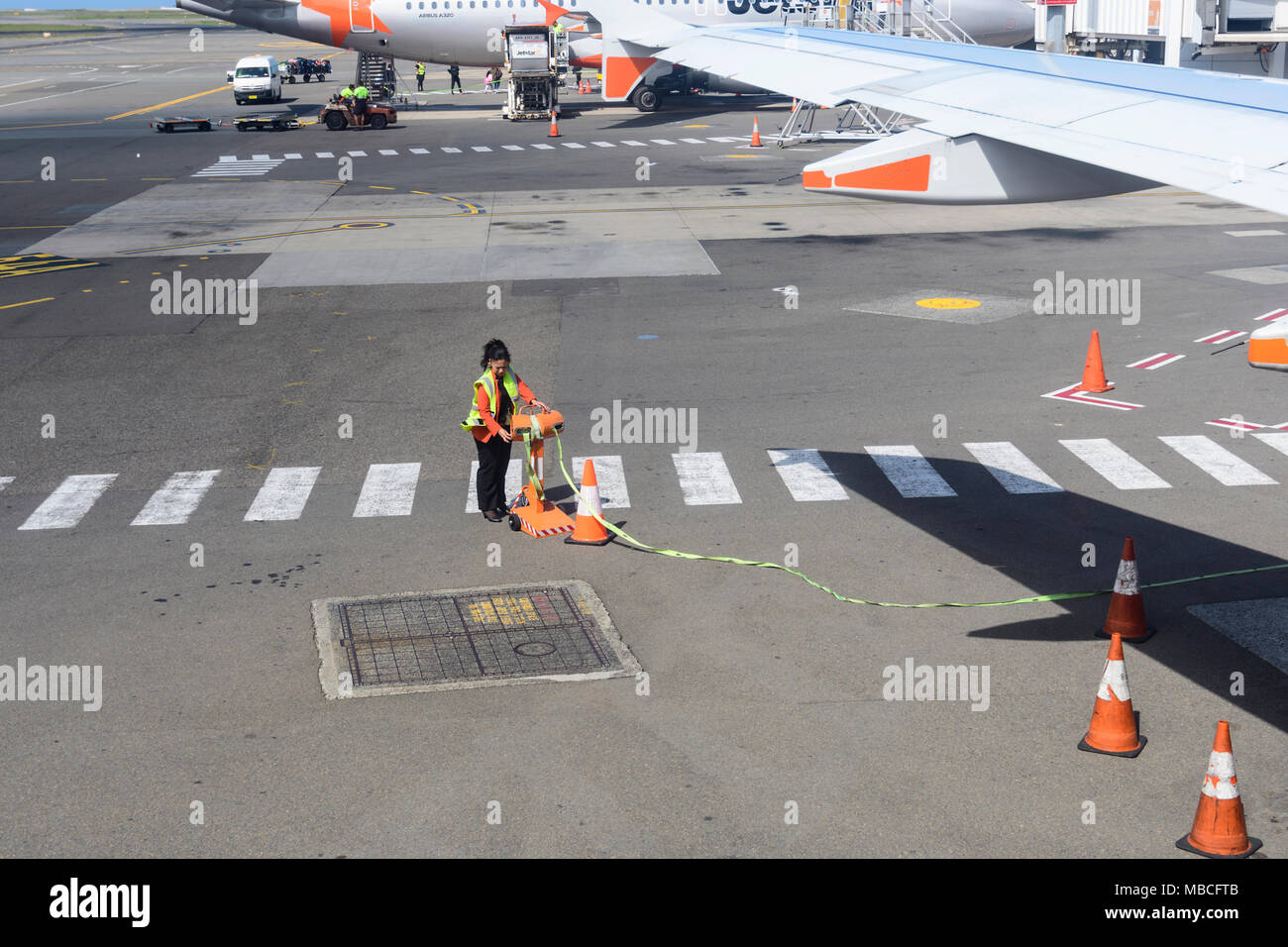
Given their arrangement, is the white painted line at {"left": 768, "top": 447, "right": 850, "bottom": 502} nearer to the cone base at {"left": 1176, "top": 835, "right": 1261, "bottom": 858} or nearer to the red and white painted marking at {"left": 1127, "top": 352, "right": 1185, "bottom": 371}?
the red and white painted marking at {"left": 1127, "top": 352, "right": 1185, "bottom": 371}

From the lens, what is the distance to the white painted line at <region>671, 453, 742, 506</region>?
1455 centimetres

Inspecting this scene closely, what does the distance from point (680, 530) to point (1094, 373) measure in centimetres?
748

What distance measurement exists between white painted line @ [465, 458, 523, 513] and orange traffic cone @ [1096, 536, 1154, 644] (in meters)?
6.59

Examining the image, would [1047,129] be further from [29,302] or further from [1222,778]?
[29,302]

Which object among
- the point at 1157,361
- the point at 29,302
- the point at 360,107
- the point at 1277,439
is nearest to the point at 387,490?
the point at 1277,439

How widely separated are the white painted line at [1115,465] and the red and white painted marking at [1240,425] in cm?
165

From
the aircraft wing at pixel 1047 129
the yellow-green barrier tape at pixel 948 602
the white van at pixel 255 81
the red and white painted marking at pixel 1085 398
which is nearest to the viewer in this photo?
the aircraft wing at pixel 1047 129

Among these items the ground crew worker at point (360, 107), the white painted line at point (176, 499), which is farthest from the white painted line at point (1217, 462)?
the ground crew worker at point (360, 107)

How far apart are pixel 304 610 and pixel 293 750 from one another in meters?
2.70

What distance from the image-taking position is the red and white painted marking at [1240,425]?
16.4 metres

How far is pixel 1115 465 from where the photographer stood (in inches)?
599

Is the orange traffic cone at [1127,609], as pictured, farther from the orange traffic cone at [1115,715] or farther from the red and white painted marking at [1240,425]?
the red and white painted marking at [1240,425]

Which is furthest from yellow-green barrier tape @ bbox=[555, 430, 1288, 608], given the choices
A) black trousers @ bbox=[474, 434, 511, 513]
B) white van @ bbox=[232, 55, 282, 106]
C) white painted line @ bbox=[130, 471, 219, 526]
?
white van @ bbox=[232, 55, 282, 106]
